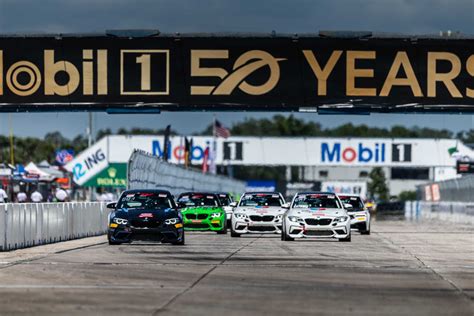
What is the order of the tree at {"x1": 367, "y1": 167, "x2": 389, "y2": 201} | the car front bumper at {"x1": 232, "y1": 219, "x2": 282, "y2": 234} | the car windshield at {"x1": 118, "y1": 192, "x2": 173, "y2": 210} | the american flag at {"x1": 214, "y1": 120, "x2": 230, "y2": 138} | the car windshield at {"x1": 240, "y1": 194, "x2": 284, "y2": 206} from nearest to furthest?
the car windshield at {"x1": 118, "y1": 192, "x2": 173, "y2": 210} < the car front bumper at {"x1": 232, "y1": 219, "x2": 282, "y2": 234} < the car windshield at {"x1": 240, "y1": 194, "x2": 284, "y2": 206} < the american flag at {"x1": 214, "y1": 120, "x2": 230, "y2": 138} < the tree at {"x1": 367, "y1": 167, "x2": 389, "y2": 201}

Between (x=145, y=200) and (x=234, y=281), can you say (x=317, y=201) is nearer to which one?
(x=145, y=200)

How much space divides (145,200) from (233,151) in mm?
75715

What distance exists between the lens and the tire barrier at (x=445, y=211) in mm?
60375

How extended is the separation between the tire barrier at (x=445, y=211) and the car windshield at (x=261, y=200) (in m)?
23.5

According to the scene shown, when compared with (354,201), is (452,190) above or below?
below

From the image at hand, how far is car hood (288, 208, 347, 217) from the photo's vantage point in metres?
32.4

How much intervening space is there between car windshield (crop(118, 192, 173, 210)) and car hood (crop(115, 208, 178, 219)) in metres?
0.58

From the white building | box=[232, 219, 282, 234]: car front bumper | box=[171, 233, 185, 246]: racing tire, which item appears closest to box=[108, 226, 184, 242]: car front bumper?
box=[171, 233, 185, 246]: racing tire

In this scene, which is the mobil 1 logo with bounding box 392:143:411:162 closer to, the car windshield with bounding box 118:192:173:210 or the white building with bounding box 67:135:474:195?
the white building with bounding box 67:135:474:195

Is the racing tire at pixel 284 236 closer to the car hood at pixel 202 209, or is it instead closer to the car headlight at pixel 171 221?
the car headlight at pixel 171 221

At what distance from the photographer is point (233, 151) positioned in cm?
10675

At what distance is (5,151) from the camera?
172125 mm

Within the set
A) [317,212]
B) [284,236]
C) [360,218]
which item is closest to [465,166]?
[360,218]

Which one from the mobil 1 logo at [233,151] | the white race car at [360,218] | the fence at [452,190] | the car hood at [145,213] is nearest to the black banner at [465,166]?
the fence at [452,190]
